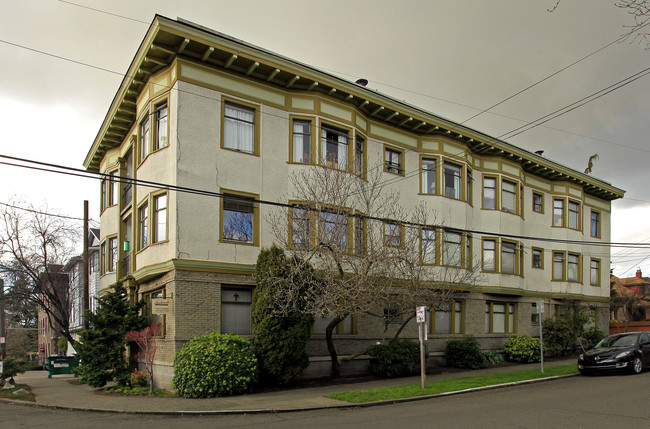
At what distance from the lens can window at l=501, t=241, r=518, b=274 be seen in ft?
88.6

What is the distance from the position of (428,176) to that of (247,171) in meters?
9.35

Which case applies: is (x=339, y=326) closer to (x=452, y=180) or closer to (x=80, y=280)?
(x=452, y=180)

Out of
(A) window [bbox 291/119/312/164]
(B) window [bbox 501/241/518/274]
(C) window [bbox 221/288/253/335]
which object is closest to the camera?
(C) window [bbox 221/288/253/335]

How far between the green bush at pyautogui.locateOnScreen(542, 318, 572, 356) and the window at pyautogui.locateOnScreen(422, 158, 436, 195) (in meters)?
9.83

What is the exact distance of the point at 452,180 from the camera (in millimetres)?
24812

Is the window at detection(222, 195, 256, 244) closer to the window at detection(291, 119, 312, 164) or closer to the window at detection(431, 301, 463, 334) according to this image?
the window at detection(291, 119, 312, 164)

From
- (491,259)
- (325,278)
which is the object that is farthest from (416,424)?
(491,259)

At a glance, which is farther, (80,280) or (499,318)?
(80,280)

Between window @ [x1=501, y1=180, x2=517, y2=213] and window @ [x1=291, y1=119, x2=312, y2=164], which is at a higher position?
window @ [x1=291, y1=119, x2=312, y2=164]

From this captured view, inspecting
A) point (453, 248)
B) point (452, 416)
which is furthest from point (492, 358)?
point (452, 416)

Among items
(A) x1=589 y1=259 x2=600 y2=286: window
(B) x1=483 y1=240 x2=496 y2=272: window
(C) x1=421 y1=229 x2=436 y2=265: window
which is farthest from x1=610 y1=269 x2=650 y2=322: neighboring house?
(C) x1=421 y1=229 x2=436 y2=265: window

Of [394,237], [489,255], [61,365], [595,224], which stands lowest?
[61,365]

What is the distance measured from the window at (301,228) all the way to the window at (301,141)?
299cm

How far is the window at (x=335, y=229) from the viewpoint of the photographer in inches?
647
